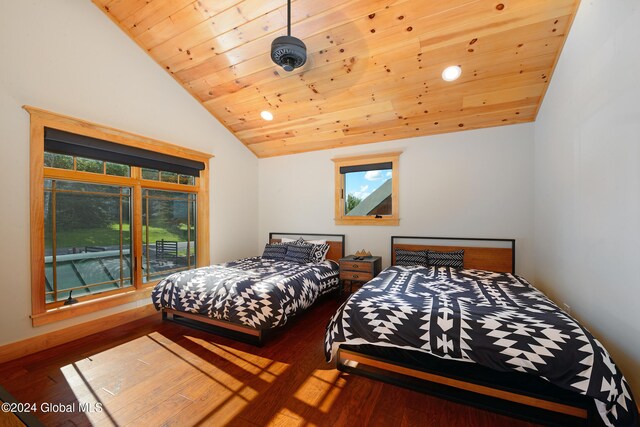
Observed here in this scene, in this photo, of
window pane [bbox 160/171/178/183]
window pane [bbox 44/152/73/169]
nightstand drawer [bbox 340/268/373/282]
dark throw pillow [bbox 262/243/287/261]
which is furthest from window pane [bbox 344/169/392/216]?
window pane [bbox 44/152/73/169]

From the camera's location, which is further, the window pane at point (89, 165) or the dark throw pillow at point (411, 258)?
the dark throw pillow at point (411, 258)

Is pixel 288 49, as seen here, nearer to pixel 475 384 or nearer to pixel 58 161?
pixel 58 161

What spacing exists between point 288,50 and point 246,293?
2.16 meters

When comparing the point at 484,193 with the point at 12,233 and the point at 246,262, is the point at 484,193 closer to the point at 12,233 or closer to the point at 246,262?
the point at 246,262

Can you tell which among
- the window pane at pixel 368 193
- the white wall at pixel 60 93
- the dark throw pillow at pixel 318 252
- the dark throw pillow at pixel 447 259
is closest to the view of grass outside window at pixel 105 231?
the white wall at pixel 60 93

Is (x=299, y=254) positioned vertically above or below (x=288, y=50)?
below

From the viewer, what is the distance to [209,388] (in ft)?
A: 6.30

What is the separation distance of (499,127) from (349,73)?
1987 mm

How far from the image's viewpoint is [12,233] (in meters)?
2.35

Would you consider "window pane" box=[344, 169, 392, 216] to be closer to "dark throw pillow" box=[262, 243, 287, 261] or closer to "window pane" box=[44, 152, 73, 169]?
"dark throw pillow" box=[262, 243, 287, 261]

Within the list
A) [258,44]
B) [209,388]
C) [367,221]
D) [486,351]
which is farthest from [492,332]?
[258,44]

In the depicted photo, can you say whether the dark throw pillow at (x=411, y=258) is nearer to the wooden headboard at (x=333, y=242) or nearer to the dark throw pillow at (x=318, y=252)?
the wooden headboard at (x=333, y=242)

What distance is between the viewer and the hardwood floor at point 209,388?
Answer: 5.36ft

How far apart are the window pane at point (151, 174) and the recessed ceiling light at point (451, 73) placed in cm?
356
